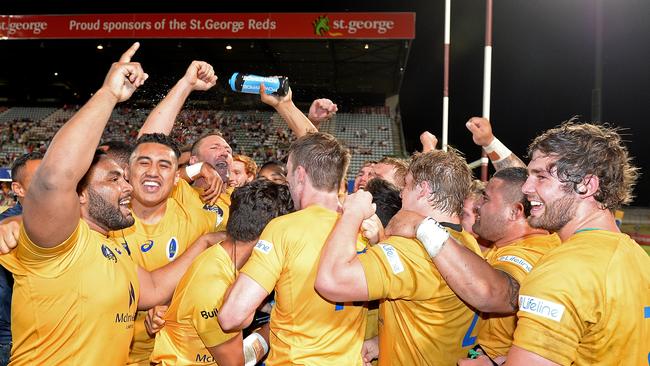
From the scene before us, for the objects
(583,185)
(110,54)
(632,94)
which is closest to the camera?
(583,185)

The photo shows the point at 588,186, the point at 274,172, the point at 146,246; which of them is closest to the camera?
the point at 588,186

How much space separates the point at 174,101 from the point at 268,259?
260 centimetres

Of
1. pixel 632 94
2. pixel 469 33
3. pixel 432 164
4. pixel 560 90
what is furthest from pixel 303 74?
pixel 432 164

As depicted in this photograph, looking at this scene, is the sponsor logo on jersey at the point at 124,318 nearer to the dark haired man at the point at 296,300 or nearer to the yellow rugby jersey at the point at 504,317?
the dark haired man at the point at 296,300

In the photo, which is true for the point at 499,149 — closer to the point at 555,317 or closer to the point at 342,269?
the point at 342,269

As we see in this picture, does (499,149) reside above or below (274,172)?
above

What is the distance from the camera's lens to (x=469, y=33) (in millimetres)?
31188

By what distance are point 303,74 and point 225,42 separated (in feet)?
21.1

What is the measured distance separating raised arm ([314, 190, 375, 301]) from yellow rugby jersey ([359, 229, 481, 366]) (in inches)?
2.4

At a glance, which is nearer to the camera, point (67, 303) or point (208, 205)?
point (67, 303)

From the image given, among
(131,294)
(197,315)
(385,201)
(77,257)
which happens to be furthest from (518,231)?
(77,257)

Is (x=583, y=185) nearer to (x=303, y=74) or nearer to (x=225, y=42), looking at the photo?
(x=225, y=42)

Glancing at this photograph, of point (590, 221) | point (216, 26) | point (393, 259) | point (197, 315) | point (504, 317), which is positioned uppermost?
point (216, 26)

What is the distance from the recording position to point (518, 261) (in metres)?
2.96
